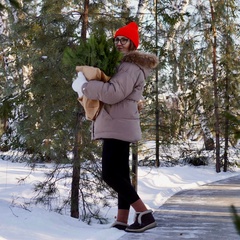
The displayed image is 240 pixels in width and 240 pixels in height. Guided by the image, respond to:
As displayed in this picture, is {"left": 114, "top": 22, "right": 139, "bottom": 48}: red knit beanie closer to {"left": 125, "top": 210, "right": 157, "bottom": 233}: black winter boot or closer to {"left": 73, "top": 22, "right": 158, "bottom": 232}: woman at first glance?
{"left": 73, "top": 22, "right": 158, "bottom": 232}: woman

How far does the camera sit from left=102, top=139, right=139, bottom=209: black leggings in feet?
16.6

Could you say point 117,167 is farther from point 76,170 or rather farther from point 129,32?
point 76,170

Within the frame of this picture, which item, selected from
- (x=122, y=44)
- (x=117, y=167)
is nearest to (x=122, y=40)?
(x=122, y=44)

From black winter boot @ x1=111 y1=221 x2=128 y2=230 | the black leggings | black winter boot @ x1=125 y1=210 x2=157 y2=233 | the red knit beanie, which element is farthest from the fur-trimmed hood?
black winter boot @ x1=111 y1=221 x2=128 y2=230

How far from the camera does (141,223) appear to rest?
5.25 metres

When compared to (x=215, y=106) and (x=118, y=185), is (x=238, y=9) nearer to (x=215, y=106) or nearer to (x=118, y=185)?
(x=215, y=106)

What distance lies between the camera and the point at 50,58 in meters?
7.35

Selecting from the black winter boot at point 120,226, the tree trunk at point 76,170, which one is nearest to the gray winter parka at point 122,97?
the black winter boot at point 120,226

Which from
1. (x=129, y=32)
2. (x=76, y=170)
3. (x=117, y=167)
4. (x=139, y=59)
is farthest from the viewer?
(x=76, y=170)

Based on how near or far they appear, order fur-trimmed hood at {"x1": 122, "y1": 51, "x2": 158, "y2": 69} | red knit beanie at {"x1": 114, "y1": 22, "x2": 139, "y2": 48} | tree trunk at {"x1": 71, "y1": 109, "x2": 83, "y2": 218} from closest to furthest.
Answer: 1. fur-trimmed hood at {"x1": 122, "y1": 51, "x2": 158, "y2": 69}
2. red knit beanie at {"x1": 114, "y1": 22, "x2": 139, "y2": 48}
3. tree trunk at {"x1": 71, "y1": 109, "x2": 83, "y2": 218}

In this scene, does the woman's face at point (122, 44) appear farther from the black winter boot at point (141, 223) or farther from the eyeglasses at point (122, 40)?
the black winter boot at point (141, 223)

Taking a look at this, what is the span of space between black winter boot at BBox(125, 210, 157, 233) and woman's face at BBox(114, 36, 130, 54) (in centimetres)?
165

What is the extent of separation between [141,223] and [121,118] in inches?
42.0

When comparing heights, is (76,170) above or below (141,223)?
above
